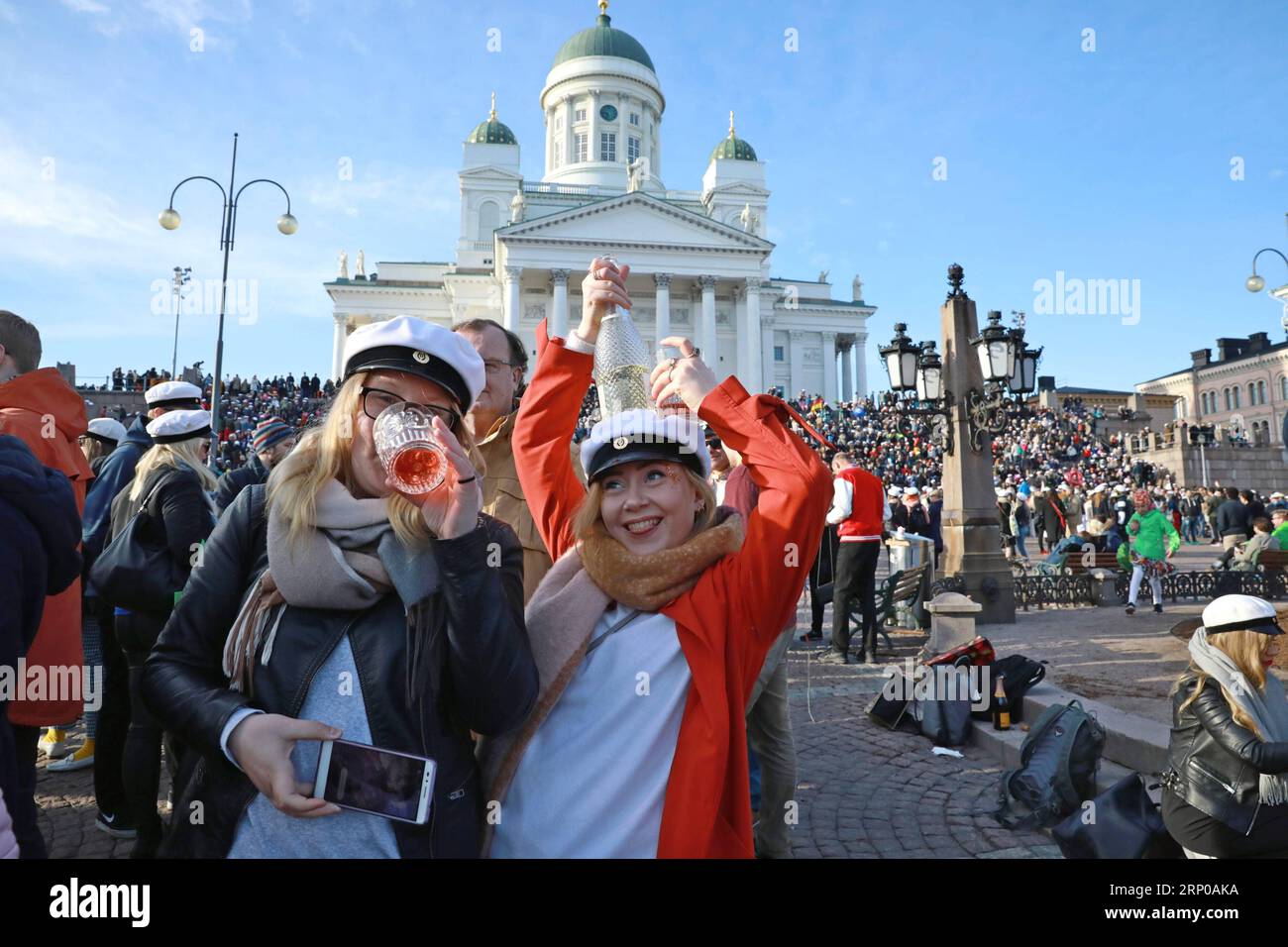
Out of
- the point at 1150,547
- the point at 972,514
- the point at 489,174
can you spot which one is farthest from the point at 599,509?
the point at 489,174

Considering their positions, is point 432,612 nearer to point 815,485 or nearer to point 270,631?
point 270,631

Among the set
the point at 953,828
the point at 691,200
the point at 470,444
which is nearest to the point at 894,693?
the point at 953,828

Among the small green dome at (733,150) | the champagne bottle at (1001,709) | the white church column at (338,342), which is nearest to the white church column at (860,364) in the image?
the small green dome at (733,150)

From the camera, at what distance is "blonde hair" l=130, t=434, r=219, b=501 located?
3.72m

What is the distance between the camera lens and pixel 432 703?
155 cm

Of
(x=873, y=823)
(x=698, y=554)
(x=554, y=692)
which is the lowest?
(x=873, y=823)

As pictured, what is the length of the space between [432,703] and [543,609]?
396mm

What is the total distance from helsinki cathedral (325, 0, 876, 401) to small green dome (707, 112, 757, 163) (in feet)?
0.29

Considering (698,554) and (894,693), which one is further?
(894,693)

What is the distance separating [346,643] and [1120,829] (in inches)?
133

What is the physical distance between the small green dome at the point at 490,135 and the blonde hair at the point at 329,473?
71.3 metres

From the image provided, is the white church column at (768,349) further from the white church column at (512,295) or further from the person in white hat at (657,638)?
the person in white hat at (657,638)

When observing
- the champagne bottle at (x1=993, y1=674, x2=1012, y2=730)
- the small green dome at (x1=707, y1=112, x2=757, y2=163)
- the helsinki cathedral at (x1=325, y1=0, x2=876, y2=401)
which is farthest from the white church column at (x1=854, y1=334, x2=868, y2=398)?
the champagne bottle at (x1=993, y1=674, x2=1012, y2=730)

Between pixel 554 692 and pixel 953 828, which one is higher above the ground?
pixel 554 692
